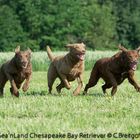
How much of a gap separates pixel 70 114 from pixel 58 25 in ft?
228

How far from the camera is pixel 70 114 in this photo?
1200cm

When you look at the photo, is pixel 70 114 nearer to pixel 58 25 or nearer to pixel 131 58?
pixel 131 58

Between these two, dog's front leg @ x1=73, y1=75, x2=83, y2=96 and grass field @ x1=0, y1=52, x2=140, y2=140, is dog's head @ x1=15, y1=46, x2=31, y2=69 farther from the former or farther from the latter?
dog's front leg @ x1=73, y1=75, x2=83, y2=96

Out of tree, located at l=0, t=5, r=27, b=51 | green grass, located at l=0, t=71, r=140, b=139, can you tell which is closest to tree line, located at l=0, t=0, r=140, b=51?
tree, located at l=0, t=5, r=27, b=51

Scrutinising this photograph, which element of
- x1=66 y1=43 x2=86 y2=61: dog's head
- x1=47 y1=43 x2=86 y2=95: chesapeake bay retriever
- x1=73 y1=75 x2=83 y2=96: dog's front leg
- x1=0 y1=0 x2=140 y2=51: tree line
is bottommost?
x1=0 y1=0 x2=140 y2=51: tree line

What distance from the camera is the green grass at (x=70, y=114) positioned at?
33.9 feet

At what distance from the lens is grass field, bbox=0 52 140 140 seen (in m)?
10.3

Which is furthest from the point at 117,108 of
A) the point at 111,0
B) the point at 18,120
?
the point at 111,0

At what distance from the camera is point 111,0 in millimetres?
109062

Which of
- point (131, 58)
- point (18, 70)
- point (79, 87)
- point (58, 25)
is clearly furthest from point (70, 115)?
point (58, 25)

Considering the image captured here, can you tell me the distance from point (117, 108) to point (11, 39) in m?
63.4

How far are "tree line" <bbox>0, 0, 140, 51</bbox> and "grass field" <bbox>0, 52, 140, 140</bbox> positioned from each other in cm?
5904

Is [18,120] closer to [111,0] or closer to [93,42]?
[93,42]

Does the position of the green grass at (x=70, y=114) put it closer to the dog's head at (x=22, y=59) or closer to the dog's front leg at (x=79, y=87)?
the dog's front leg at (x=79, y=87)
